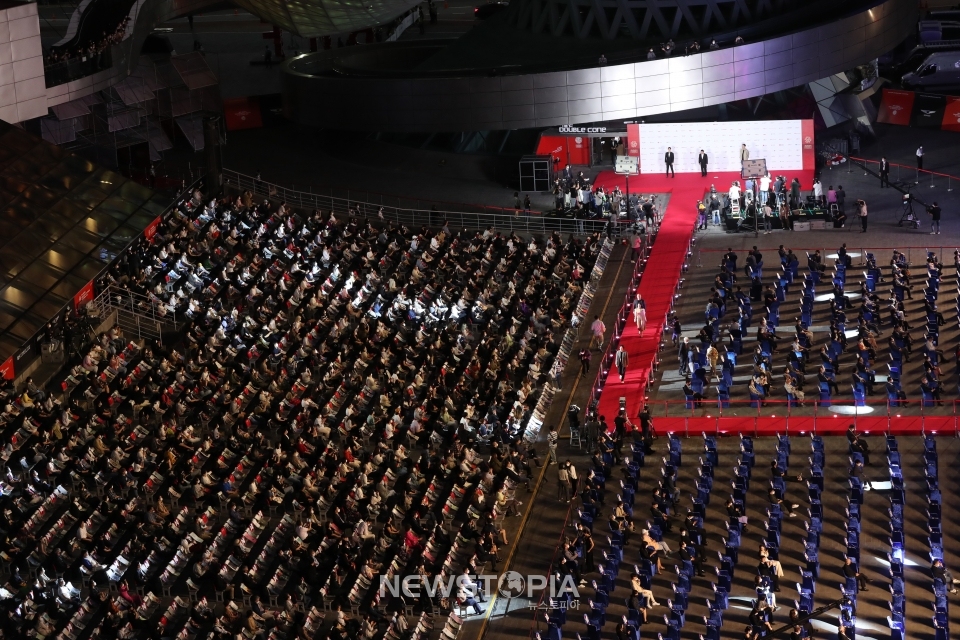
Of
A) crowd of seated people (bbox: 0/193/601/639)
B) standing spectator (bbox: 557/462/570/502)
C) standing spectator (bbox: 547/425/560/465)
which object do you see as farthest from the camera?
standing spectator (bbox: 547/425/560/465)

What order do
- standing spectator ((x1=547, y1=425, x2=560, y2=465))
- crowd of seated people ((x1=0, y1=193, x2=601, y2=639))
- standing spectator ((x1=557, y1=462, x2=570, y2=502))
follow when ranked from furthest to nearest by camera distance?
standing spectator ((x1=547, y1=425, x2=560, y2=465)), standing spectator ((x1=557, y1=462, x2=570, y2=502)), crowd of seated people ((x1=0, y1=193, x2=601, y2=639))

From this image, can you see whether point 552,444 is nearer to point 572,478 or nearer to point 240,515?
point 572,478

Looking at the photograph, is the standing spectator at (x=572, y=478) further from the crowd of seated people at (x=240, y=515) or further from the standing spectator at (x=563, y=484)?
the crowd of seated people at (x=240, y=515)

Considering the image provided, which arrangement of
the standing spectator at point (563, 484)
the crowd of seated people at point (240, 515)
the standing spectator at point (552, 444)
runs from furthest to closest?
1. the standing spectator at point (552, 444)
2. the standing spectator at point (563, 484)
3. the crowd of seated people at point (240, 515)

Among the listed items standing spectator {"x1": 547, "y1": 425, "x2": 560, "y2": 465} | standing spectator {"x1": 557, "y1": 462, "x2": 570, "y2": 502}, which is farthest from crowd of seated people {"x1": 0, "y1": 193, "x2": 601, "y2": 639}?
standing spectator {"x1": 557, "y1": 462, "x2": 570, "y2": 502}

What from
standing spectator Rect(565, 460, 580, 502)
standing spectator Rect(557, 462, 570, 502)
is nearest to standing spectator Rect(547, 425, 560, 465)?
standing spectator Rect(557, 462, 570, 502)

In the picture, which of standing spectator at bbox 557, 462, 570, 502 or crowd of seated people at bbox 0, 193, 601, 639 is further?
standing spectator at bbox 557, 462, 570, 502

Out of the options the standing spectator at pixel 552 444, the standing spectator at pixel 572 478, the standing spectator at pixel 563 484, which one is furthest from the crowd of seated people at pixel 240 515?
the standing spectator at pixel 572 478

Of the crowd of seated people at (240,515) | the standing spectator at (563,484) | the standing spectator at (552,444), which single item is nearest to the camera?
the crowd of seated people at (240,515)

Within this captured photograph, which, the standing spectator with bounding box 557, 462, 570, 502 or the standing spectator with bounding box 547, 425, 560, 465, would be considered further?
the standing spectator with bounding box 547, 425, 560, 465

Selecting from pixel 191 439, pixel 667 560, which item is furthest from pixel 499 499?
pixel 191 439

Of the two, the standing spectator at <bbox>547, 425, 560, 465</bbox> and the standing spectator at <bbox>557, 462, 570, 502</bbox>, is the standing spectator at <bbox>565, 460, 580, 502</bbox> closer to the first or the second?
the standing spectator at <bbox>557, 462, 570, 502</bbox>

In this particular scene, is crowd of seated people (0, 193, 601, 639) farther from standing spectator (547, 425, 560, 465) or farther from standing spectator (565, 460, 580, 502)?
standing spectator (565, 460, 580, 502)

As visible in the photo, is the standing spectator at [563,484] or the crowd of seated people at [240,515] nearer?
the crowd of seated people at [240,515]
